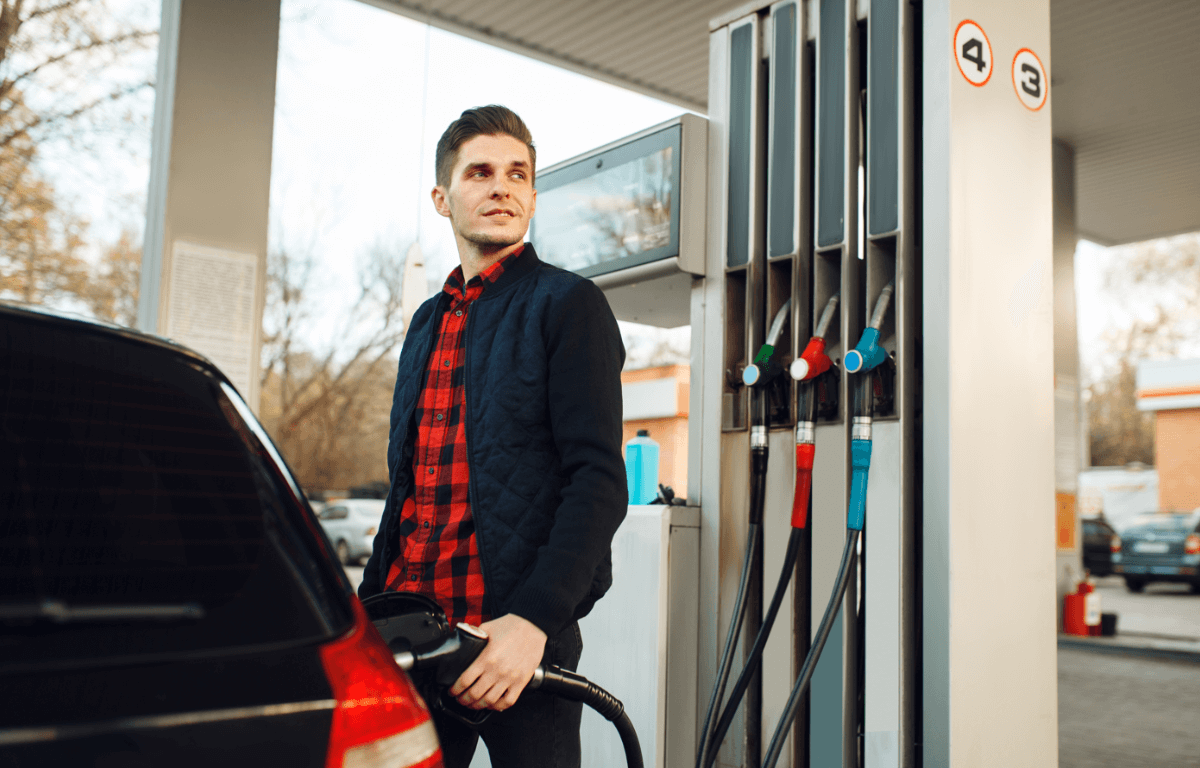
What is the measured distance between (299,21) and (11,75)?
7.11 ft

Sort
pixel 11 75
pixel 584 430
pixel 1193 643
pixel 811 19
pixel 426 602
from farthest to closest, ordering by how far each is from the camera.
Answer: pixel 1193 643 < pixel 11 75 < pixel 811 19 < pixel 584 430 < pixel 426 602

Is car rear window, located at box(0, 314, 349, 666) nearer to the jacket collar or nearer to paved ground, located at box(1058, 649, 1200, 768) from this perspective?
the jacket collar

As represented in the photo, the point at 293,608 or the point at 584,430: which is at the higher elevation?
the point at 584,430

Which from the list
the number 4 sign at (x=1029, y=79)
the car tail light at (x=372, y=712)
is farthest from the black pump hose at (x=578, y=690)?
the number 4 sign at (x=1029, y=79)

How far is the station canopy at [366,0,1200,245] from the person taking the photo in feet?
25.0

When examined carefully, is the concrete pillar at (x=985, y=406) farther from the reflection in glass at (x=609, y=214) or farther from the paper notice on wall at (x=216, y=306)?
the paper notice on wall at (x=216, y=306)

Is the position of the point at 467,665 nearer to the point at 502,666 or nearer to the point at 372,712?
the point at 502,666

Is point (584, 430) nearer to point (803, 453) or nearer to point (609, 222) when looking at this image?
point (803, 453)

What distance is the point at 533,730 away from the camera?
5.47ft

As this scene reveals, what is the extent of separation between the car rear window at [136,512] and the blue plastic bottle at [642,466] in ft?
9.02

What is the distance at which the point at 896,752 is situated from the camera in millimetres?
2705

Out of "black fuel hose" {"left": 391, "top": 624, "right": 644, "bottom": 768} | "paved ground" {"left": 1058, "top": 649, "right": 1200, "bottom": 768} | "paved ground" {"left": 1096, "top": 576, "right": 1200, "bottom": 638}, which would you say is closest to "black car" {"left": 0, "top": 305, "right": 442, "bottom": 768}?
"black fuel hose" {"left": 391, "top": 624, "right": 644, "bottom": 768}

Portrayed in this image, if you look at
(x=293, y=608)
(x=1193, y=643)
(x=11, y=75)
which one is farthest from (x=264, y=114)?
(x=1193, y=643)

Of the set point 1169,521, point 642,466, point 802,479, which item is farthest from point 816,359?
point 1169,521
